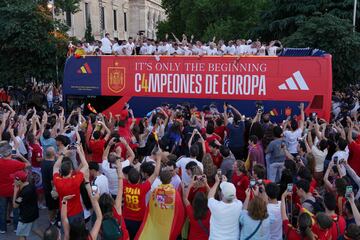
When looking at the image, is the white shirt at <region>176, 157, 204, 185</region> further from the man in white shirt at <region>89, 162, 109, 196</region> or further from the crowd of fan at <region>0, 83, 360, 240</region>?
the man in white shirt at <region>89, 162, 109, 196</region>

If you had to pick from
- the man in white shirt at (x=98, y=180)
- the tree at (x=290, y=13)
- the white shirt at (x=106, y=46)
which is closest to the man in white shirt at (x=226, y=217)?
the man in white shirt at (x=98, y=180)

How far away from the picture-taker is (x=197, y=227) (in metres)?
6.46

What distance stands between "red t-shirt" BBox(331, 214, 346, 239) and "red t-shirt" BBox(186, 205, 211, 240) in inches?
62.9

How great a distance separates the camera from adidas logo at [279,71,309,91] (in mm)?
15977

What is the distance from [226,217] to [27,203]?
3.60 meters

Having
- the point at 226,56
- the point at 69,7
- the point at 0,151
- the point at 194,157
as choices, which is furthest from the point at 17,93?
the point at 194,157

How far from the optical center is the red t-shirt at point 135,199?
22.1 ft

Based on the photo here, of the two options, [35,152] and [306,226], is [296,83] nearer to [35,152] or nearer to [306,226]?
[35,152]

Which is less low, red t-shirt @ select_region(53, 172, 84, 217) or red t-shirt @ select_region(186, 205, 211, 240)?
red t-shirt @ select_region(53, 172, 84, 217)

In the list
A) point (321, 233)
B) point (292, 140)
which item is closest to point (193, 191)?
point (321, 233)

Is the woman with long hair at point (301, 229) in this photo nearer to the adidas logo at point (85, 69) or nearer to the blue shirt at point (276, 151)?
the blue shirt at point (276, 151)

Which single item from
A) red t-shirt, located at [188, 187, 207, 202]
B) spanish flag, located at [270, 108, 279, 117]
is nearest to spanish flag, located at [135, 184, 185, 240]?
red t-shirt, located at [188, 187, 207, 202]

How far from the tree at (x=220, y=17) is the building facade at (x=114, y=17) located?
589 centimetres

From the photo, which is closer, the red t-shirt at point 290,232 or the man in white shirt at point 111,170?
the red t-shirt at point 290,232
